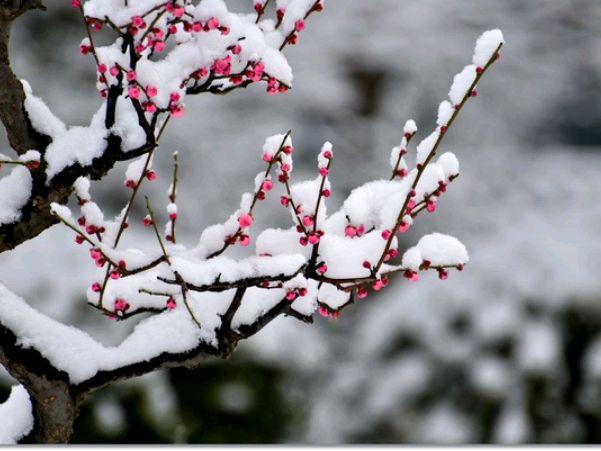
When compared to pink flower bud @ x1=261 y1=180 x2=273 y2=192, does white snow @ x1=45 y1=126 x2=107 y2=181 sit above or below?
above

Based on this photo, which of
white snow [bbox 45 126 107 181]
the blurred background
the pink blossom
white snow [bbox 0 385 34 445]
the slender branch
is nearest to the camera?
the slender branch

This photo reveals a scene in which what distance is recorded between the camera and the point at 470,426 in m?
3.63

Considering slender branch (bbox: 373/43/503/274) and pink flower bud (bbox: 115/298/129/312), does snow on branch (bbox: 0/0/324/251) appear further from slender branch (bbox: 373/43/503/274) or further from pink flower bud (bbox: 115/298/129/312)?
slender branch (bbox: 373/43/503/274)

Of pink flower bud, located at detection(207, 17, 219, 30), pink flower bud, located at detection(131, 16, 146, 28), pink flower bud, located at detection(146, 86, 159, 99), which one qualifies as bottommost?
pink flower bud, located at detection(146, 86, 159, 99)

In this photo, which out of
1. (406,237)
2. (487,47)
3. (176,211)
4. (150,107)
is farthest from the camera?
(406,237)

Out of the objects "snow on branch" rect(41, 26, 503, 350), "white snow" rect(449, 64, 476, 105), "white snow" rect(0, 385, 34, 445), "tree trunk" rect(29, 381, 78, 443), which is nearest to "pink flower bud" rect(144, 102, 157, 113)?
"snow on branch" rect(41, 26, 503, 350)

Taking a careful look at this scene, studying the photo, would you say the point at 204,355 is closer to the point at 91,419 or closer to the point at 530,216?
the point at 91,419

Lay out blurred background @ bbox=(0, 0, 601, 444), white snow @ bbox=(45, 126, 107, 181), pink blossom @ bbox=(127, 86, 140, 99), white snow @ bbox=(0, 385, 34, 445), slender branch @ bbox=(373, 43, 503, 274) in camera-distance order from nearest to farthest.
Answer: slender branch @ bbox=(373, 43, 503, 274)
pink blossom @ bbox=(127, 86, 140, 99)
white snow @ bbox=(45, 126, 107, 181)
white snow @ bbox=(0, 385, 34, 445)
blurred background @ bbox=(0, 0, 601, 444)

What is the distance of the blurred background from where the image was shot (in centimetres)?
354

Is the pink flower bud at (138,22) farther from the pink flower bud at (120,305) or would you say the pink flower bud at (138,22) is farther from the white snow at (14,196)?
the pink flower bud at (120,305)

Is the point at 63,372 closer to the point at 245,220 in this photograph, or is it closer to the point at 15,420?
the point at 15,420

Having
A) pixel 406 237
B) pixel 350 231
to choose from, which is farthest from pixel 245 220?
pixel 406 237

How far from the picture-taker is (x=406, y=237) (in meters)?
5.38

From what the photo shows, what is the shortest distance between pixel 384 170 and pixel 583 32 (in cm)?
236
